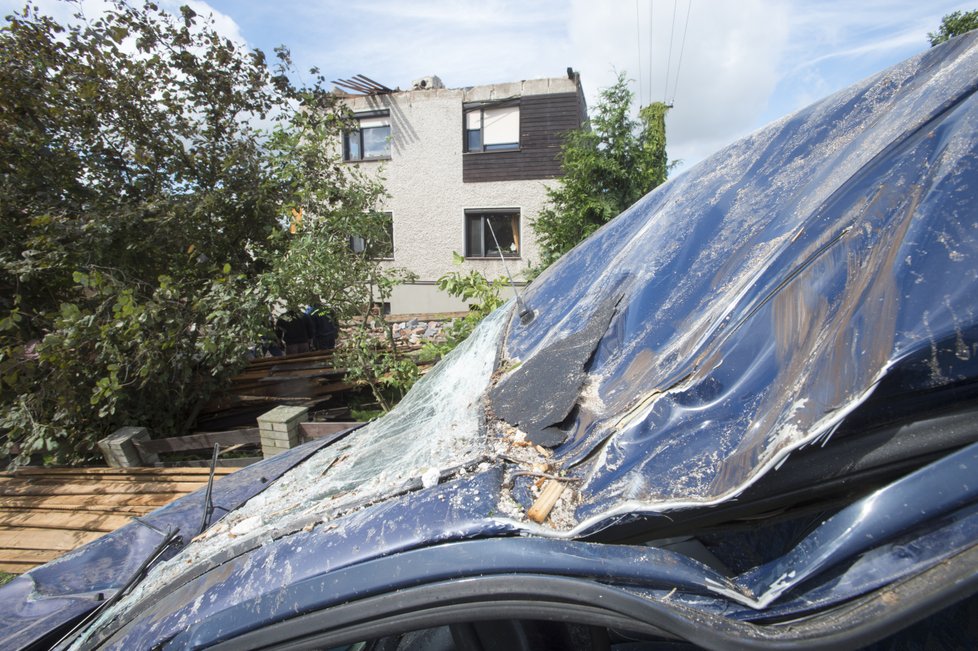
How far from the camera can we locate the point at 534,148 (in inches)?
609

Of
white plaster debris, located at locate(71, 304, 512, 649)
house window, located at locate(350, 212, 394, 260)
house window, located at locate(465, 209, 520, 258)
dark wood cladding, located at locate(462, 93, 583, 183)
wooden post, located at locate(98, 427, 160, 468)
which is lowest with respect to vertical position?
wooden post, located at locate(98, 427, 160, 468)

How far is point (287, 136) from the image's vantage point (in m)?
6.65

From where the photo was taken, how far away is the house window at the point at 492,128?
15680mm

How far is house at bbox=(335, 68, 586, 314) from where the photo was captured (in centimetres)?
1539

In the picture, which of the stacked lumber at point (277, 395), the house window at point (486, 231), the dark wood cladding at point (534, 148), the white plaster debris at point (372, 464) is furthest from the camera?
the house window at point (486, 231)

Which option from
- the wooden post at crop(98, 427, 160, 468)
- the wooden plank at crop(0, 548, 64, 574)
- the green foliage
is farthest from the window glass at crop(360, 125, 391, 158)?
the wooden plank at crop(0, 548, 64, 574)

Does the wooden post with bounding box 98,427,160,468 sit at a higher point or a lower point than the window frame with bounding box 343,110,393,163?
lower

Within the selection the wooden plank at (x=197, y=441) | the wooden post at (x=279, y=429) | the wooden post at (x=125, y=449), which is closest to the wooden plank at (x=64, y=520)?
the wooden post at (x=125, y=449)

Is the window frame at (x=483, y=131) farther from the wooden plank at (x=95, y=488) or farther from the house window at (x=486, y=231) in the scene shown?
the wooden plank at (x=95, y=488)

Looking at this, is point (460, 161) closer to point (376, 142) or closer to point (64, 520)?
point (376, 142)

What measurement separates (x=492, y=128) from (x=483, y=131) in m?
0.28

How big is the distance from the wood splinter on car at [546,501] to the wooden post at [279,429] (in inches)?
190

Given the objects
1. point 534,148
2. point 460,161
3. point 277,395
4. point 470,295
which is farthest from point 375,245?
point 460,161

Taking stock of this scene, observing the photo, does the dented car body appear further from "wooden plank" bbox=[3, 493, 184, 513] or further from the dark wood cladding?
the dark wood cladding
